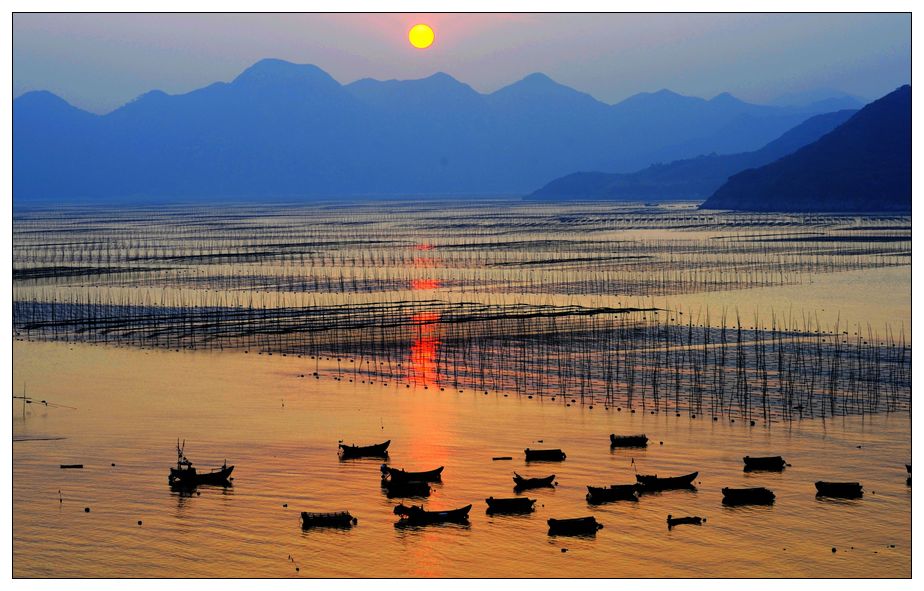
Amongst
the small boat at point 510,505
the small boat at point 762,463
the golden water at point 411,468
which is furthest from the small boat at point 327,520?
the small boat at point 762,463

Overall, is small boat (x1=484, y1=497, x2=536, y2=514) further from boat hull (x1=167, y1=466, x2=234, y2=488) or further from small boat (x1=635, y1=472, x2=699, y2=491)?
boat hull (x1=167, y1=466, x2=234, y2=488)

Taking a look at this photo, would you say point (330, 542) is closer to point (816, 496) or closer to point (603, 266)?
point (816, 496)

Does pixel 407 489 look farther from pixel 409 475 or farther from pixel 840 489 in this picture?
pixel 840 489

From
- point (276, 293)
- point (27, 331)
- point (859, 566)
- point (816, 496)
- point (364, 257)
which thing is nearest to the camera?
point (859, 566)

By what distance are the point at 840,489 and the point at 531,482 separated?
8516 millimetres

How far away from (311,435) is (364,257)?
73.4 meters

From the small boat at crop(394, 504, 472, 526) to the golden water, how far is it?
393 mm

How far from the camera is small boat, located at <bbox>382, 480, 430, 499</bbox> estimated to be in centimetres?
3378

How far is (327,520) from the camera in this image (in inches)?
1227

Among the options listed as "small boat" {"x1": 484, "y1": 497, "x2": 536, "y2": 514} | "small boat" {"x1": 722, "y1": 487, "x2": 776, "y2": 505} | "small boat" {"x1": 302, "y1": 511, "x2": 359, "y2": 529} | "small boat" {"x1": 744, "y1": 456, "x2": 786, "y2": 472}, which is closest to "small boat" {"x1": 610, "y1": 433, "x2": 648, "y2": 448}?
"small boat" {"x1": 744, "y1": 456, "x2": 786, "y2": 472}

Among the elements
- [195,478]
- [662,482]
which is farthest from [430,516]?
[195,478]

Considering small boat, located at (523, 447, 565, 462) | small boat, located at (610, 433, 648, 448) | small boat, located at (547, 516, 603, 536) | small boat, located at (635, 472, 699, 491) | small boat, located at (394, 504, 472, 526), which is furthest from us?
small boat, located at (610, 433, 648, 448)
